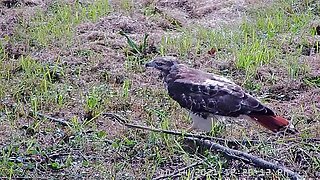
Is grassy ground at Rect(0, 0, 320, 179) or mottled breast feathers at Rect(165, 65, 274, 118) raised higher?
mottled breast feathers at Rect(165, 65, 274, 118)

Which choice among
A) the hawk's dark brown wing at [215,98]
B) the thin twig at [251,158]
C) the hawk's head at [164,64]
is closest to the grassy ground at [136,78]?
the thin twig at [251,158]

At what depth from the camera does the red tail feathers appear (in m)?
4.63

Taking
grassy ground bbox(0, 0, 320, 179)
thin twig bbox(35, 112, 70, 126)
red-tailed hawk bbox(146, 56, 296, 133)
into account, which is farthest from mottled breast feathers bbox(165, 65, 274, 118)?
thin twig bbox(35, 112, 70, 126)

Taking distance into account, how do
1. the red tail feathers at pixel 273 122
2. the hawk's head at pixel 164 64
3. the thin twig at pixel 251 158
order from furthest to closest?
1. the hawk's head at pixel 164 64
2. the red tail feathers at pixel 273 122
3. the thin twig at pixel 251 158

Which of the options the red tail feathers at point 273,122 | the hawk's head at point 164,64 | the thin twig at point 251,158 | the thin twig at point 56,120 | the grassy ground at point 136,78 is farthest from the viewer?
the hawk's head at point 164,64

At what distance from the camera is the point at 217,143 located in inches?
179

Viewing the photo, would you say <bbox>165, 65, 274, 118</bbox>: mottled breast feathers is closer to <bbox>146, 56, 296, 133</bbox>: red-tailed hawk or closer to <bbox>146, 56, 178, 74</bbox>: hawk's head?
<bbox>146, 56, 296, 133</bbox>: red-tailed hawk

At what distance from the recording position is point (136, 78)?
20.1ft

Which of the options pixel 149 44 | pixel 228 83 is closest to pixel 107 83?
pixel 149 44

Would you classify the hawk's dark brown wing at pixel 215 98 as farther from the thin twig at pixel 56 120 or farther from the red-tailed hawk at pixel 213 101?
the thin twig at pixel 56 120

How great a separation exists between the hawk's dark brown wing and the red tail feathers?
0.11ft

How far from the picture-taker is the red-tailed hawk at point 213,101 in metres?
4.68

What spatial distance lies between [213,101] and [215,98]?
28 mm

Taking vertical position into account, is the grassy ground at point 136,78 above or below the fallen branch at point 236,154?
below
